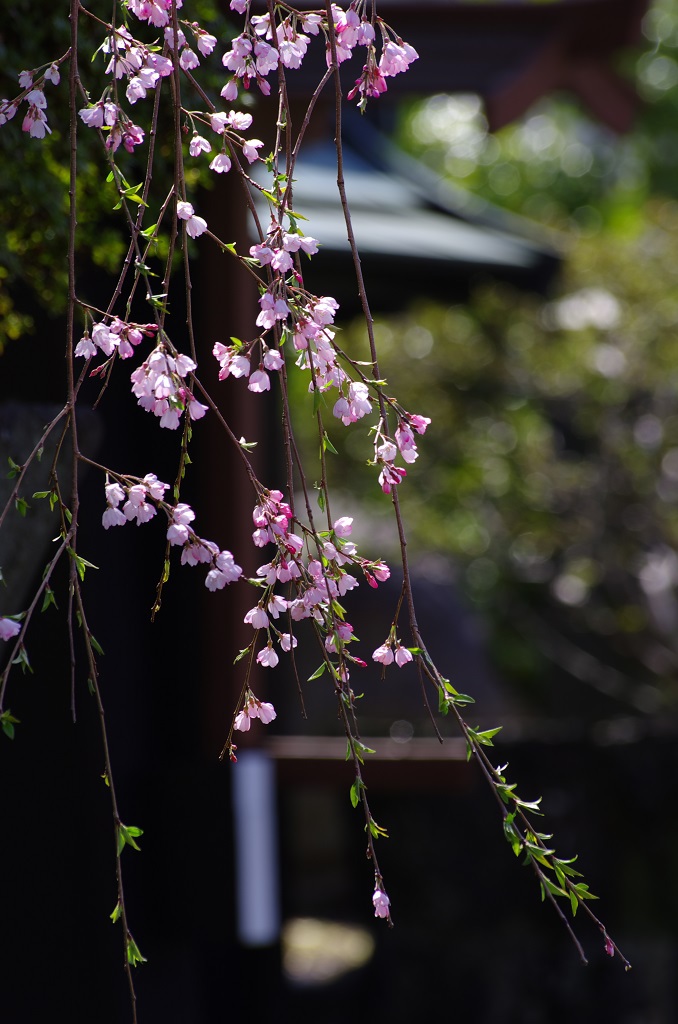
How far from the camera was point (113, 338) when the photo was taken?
123cm

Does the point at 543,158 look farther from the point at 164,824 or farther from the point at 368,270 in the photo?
the point at 164,824

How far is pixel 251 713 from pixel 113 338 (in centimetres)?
44

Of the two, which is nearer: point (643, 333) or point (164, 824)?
point (164, 824)

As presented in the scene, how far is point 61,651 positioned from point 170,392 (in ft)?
4.13

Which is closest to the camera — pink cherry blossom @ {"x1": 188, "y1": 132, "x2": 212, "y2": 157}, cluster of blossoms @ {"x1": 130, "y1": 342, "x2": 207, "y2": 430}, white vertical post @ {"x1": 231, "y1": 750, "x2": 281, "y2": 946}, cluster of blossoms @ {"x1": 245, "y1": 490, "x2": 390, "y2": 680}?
cluster of blossoms @ {"x1": 130, "y1": 342, "x2": 207, "y2": 430}

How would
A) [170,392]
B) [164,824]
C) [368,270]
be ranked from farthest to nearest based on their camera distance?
[368,270] → [164,824] → [170,392]

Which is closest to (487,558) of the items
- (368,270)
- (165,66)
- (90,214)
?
(368,270)

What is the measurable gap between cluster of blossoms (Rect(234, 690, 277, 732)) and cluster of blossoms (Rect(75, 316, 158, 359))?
40 centimetres

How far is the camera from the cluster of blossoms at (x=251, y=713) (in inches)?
50.8

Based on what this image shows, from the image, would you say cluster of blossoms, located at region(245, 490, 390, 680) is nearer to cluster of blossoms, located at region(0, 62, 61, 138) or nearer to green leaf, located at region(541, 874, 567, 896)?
green leaf, located at region(541, 874, 567, 896)

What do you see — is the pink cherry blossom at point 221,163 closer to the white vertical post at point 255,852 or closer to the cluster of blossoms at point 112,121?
the cluster of blossoms at point 112,121

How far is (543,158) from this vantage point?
652 inches

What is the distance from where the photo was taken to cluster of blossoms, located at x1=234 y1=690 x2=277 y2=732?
1.29 m

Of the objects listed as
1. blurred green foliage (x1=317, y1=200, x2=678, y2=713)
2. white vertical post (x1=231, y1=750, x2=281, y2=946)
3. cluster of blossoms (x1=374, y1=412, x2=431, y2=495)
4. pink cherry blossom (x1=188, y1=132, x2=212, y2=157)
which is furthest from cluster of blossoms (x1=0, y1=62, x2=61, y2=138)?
blurred green foliage (x1=317, y1=200, x2=678, y2=713)
